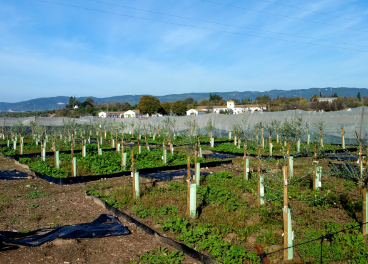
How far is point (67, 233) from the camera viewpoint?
4.96m

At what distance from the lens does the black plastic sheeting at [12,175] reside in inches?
406

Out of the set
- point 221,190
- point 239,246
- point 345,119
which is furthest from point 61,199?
point 345,119

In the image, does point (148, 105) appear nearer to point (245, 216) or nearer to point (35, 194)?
point (35, 194)

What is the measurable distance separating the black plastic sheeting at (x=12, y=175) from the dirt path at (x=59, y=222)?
0.47m

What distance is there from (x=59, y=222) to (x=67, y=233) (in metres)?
1.09

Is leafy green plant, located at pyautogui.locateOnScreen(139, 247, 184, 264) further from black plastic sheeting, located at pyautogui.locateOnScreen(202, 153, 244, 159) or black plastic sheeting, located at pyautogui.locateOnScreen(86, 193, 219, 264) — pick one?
black plastic sheeting, located at pyautogui.locateOnScreen(202, 153, 244, 159)

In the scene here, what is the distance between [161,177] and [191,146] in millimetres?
1635

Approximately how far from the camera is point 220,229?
514 cm

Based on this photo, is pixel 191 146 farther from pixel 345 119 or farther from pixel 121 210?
pixel 345 119

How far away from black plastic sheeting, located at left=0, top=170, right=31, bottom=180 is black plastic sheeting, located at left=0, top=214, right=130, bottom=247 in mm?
6102

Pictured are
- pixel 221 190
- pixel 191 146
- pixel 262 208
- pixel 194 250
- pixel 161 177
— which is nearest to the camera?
pixel 194 250

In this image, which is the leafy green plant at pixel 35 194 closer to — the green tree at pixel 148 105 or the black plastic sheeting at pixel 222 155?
the black plastic sheeting at pixel 222 155

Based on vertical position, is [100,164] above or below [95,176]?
above

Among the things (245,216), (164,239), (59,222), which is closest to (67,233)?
(59,222)
